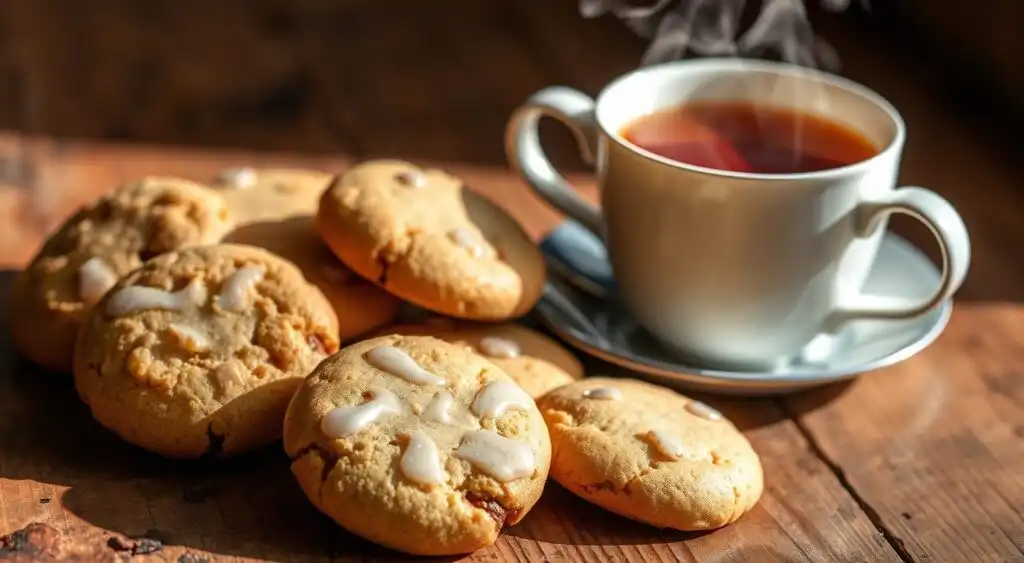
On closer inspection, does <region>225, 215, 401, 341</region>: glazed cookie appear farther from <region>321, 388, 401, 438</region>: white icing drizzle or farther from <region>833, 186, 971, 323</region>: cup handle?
<region>833, 186, 971, 323</region>: cup handle

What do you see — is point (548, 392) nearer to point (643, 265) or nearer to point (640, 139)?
point (643, 265)

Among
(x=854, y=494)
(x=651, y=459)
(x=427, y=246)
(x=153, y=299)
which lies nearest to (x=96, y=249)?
(x=153, y=299)

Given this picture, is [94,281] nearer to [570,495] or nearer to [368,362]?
[368,362]

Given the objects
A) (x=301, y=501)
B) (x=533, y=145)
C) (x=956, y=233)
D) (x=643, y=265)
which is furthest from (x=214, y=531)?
(x=956, y=233)

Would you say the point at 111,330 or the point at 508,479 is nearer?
the point at 508,479

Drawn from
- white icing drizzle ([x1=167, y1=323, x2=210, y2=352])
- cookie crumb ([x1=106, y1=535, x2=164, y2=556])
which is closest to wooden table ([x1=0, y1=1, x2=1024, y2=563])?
cookie crumb ([x1=106, y1=535, x2=164, y2=556])

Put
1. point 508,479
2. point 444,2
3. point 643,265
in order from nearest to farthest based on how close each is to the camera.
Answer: point 508,479 < point 643,265 < point 444,2

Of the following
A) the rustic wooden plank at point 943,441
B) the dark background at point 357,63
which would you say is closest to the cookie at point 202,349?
the rustic wooden plank at point 943,441
